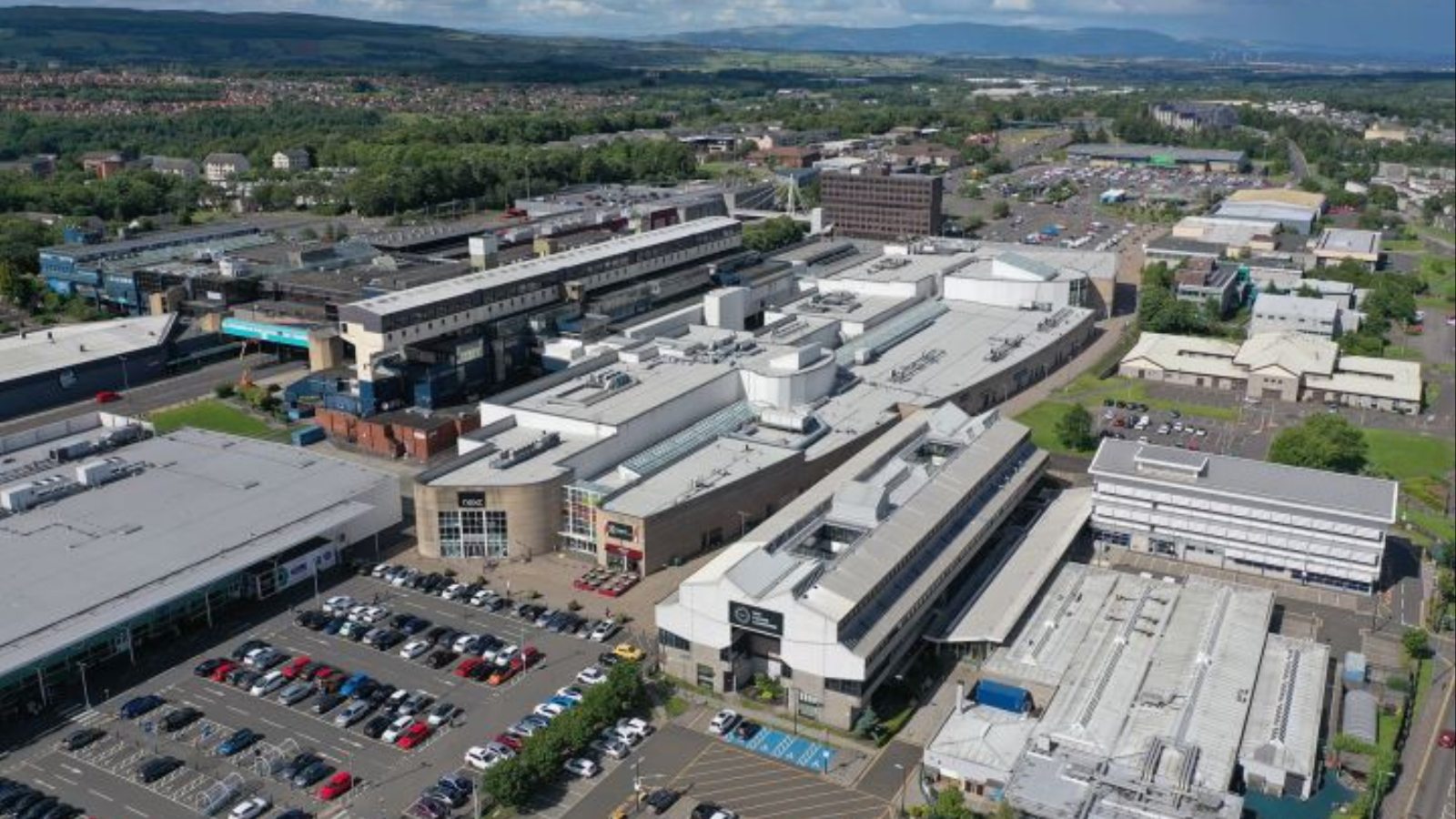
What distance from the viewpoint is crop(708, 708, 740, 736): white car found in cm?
2673

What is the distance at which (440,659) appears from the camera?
29.8 meters

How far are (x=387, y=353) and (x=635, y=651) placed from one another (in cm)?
2266

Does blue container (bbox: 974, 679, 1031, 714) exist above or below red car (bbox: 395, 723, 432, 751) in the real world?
above

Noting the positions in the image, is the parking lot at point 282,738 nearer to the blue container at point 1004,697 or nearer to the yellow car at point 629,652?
the yellow car at point 629,652

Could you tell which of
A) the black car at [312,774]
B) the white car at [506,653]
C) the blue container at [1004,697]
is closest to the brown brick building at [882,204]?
the white car at [506,653]

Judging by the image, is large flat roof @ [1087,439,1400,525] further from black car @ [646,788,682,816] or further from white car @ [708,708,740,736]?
black car @ [646,788,682,816]

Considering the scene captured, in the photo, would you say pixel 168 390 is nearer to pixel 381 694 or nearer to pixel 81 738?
pixel 81 738

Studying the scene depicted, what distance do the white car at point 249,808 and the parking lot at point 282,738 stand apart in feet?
0.78

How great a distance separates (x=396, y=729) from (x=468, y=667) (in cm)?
300

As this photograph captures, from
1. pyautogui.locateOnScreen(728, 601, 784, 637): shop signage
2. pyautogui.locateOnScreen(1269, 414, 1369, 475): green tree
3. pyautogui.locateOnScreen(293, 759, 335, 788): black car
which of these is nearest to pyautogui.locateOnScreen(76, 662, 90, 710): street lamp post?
pyautogui.locateOnScreen(293, 759, 335, 788): black car

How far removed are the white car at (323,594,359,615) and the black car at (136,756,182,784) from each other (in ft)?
23.5

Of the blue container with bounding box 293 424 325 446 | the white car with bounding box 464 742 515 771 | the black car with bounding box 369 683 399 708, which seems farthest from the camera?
the blue container with bounding box 293 424 325 446

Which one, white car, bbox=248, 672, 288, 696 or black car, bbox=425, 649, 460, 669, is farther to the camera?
black car, bbox=425, 649, 460, 669

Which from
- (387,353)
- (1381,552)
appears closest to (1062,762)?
(1381,552)
